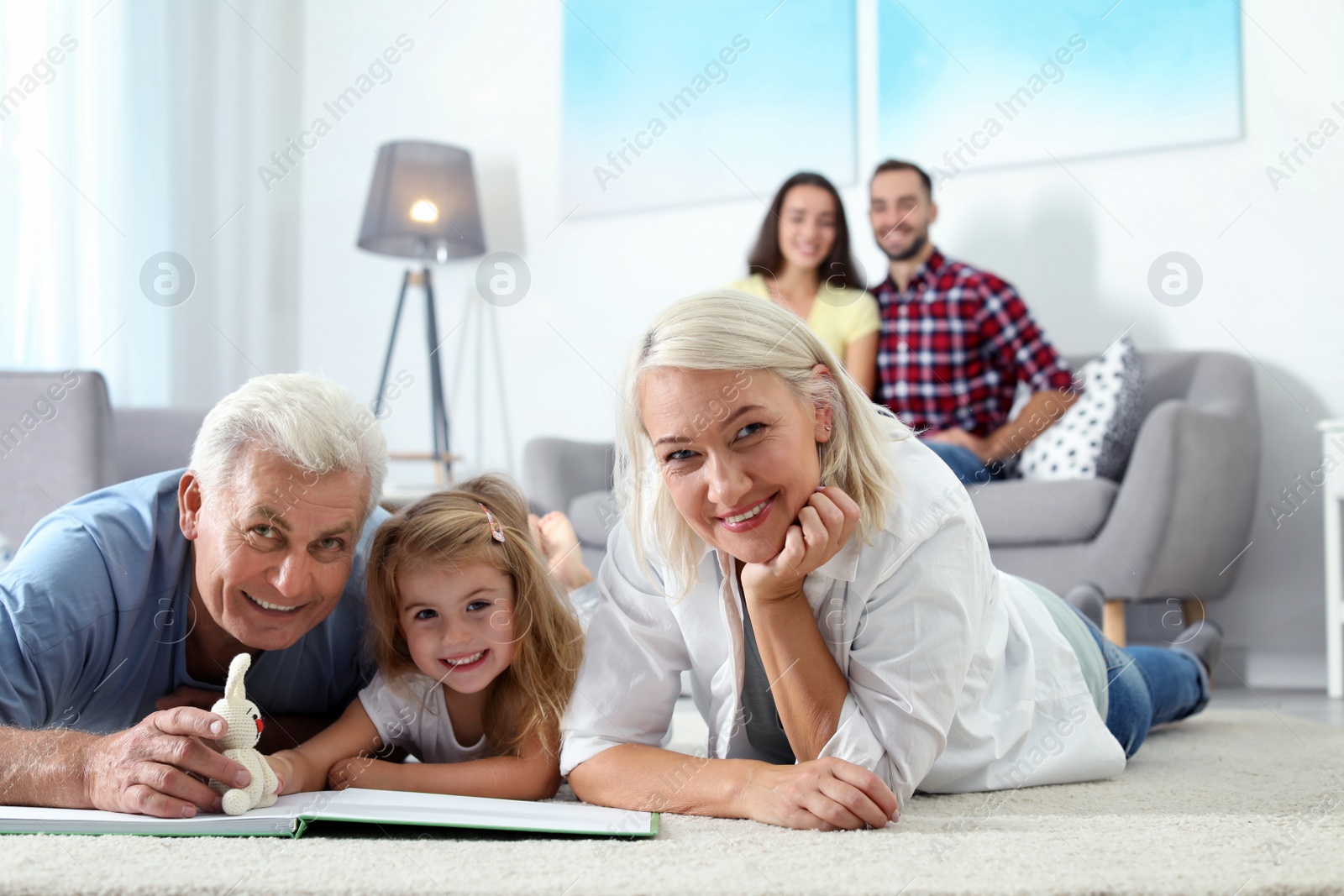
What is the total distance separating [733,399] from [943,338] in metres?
2.01

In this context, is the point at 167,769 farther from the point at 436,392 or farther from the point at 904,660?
the point at 436,392

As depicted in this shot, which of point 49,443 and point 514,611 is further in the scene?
point 49,443

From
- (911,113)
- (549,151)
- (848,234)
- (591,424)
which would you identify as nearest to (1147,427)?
(848,234)

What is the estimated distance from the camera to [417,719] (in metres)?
1.31

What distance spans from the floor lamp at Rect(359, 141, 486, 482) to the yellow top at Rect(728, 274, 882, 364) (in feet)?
3.90

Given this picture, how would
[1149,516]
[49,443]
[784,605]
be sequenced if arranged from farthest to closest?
[1149,516] < [49,443] < [784,605]

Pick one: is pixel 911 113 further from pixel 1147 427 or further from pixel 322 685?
pixel 322 685

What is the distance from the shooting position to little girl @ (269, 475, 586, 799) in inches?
49.1

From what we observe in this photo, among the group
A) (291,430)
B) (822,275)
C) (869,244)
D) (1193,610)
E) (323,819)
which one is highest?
(869,244)

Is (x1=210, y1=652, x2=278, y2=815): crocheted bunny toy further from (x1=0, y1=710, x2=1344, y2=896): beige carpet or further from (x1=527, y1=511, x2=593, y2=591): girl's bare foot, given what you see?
(x1=527, y1=511, x2=593, y2=591): girl's bare foot

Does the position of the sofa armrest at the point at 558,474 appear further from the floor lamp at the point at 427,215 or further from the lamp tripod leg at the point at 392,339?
the lamp tripod leg at the point at 392,339

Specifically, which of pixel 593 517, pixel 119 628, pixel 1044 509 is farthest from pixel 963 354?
pixel 119 628

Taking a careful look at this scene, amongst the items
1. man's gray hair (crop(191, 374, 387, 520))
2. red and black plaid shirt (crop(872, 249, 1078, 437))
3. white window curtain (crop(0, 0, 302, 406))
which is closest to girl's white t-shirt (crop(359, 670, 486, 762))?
man's gray hair (crop(191, 374, 387, 520))

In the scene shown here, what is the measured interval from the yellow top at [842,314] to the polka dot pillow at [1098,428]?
1.86 ft
